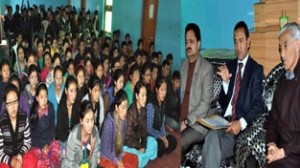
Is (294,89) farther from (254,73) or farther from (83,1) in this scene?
(83,1)

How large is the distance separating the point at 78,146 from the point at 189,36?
855 millimetres

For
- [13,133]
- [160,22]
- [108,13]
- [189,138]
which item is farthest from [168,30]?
[13,133]

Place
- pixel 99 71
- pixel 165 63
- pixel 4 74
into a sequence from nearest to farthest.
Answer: pixel 4 74 → pixel 99 71 → pixel 165 63

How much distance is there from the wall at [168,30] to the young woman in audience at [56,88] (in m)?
0.51

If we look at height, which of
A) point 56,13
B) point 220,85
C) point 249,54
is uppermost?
point 56,13

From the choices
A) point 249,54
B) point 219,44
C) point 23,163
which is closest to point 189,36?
point 219,44

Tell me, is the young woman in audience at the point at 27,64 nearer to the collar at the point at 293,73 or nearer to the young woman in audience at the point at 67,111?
the young woman in audience at the point at 67,111

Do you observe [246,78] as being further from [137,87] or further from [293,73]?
[137,87]

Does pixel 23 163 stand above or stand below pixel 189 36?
below

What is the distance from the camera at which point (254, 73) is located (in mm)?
2543

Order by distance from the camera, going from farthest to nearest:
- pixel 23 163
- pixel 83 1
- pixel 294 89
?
pixel 294 89 < pixel 83 1 < pixel 23 163

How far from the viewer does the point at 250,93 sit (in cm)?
253

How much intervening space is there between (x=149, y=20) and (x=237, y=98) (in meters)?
0.71

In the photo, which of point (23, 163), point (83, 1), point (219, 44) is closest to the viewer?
point (23, 163)
